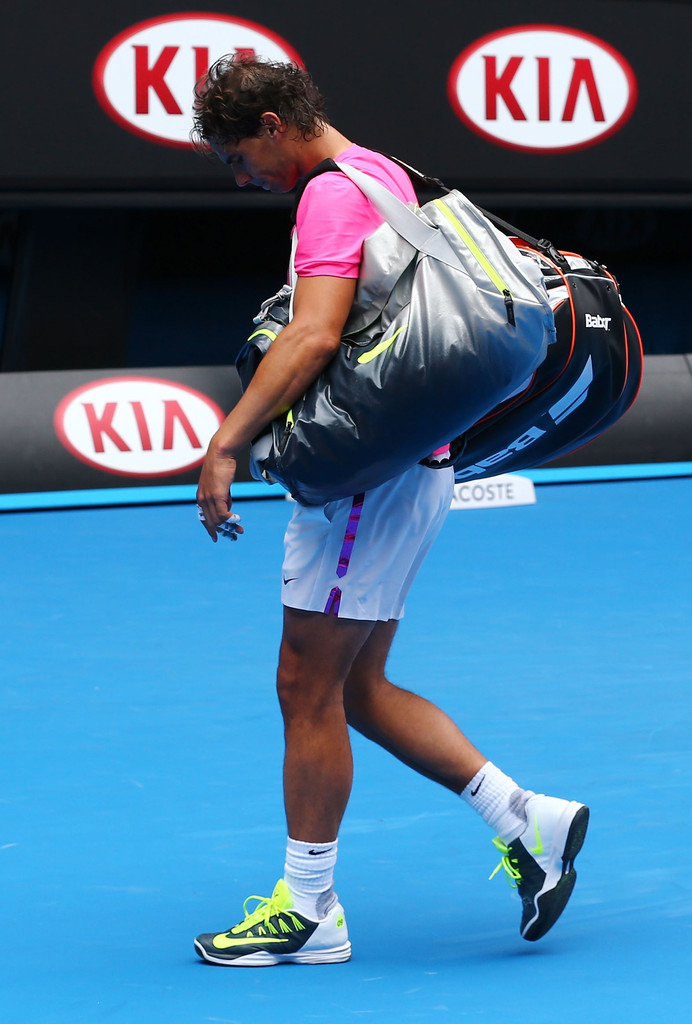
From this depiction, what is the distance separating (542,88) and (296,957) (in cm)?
774

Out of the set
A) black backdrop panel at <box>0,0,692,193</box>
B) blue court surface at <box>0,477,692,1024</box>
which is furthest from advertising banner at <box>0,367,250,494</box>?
blue court surface at <box>0,477,692,1024</box>

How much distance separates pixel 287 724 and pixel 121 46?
671 cm

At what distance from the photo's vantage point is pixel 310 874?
2.93 meters

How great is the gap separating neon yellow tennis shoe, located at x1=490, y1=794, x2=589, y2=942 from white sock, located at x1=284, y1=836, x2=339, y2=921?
386 mm

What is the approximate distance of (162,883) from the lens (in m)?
3.34

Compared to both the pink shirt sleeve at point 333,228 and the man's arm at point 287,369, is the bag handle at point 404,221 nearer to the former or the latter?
the pink shirt sleeve at point 333,228

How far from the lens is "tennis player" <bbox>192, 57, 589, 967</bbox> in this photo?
275 cm

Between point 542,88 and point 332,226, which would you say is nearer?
point 332,226

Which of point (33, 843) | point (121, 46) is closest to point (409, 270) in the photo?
point (33, 843)

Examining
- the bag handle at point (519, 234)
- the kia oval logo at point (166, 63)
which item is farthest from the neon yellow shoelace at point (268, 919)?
the kia oval logo at point (166, 63)

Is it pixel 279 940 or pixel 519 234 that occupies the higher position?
pixel 519 234

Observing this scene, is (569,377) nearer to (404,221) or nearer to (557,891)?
(404,221)

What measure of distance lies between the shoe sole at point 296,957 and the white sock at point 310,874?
2.9 inches

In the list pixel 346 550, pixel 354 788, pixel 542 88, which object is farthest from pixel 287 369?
pixel 542 88
